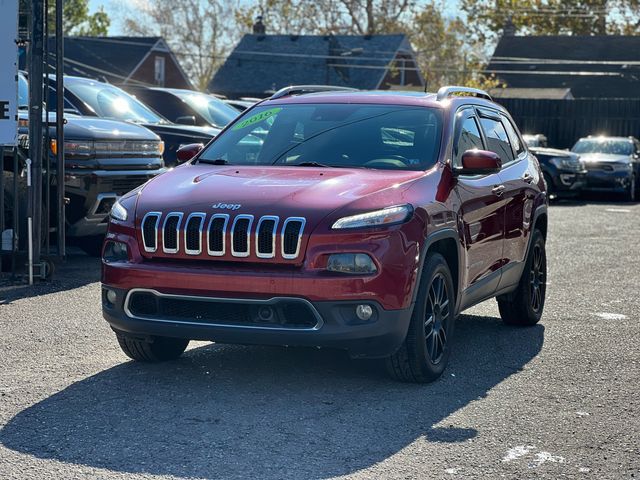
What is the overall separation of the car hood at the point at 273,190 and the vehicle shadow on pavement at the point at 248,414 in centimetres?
97

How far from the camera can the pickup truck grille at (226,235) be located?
6148 mm

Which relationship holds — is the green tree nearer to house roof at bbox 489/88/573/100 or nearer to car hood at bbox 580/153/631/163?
house roof at bbox 489/88/573/100

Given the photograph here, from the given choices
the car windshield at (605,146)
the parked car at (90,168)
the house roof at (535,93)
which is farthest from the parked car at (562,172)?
the house roof at (535,93)

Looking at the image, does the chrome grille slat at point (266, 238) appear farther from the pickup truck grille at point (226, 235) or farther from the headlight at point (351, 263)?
the headlight at point (351, 263)

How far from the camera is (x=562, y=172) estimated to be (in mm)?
25406

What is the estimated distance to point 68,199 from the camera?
11289mm

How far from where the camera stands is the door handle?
25.9 ft

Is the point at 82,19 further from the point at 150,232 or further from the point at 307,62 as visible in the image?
the point at 150,232

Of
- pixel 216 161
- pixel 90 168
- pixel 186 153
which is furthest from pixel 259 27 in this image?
pixel 216 161

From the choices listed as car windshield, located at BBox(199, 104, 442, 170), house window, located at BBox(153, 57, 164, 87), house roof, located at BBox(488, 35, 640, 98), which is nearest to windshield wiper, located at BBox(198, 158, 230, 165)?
car windshield, located at BBox(199, 104, 442, 170)

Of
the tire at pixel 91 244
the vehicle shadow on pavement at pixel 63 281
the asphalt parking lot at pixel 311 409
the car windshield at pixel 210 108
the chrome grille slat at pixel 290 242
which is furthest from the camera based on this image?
the car windshield at pixel 210 108

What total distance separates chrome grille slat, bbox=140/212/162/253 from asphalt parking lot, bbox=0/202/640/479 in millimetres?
771

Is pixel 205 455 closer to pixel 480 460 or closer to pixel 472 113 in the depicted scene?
pixel 480 460

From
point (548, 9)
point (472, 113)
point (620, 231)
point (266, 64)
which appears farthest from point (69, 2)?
point (472, 113)
